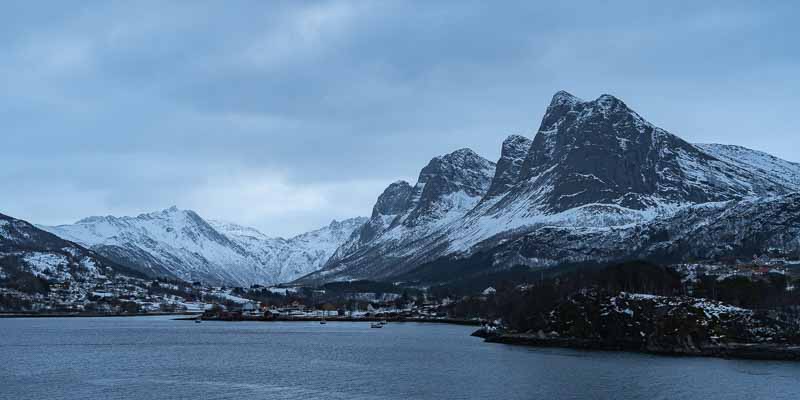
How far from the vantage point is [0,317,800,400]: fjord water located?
3396 inches

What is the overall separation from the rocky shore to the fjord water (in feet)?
25.1

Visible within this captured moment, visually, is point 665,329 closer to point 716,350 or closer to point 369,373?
point 716,350

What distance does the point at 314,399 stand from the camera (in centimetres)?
8244

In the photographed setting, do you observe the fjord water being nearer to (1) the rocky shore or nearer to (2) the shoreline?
(2) the shoreline

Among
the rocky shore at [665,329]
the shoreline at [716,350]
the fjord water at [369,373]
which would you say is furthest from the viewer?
the rocky shore at [665,329]

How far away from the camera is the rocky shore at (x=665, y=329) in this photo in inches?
5098

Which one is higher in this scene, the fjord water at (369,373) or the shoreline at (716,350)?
the shoreline at (716,350)

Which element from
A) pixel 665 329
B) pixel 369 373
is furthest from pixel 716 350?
pixel 369 373

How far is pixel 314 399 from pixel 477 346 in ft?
239

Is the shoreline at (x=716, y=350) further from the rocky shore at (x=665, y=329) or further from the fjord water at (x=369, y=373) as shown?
the fjord water at (x=369, y=373)

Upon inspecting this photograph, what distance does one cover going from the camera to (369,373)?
10525 cm

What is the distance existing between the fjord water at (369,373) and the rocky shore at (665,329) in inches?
301

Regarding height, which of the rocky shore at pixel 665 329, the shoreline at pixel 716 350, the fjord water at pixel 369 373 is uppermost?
the rocky shore at pixel 665 329

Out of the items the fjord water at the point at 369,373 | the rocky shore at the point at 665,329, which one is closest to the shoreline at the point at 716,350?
the rocky shore at the point at 665,329
